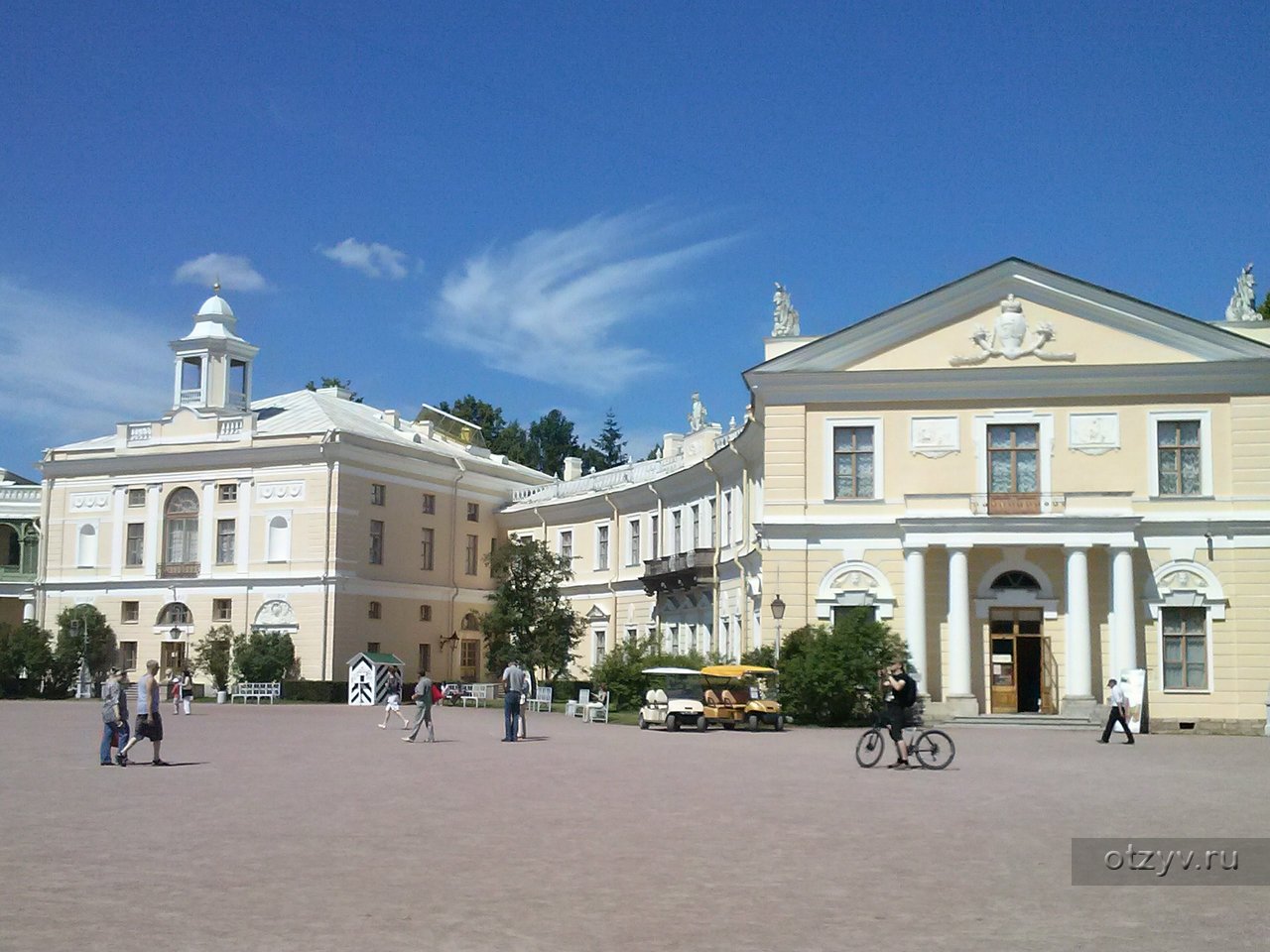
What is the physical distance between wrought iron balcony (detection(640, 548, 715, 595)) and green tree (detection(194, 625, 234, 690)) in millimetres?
16325

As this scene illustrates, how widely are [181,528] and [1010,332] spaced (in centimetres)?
3578

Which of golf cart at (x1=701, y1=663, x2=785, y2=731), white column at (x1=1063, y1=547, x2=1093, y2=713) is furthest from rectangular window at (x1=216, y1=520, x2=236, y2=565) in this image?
white column at (x1=1063, y1=547, x2=1093, y2=713)

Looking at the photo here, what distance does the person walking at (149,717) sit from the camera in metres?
21.0

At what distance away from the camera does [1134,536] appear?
117 feet

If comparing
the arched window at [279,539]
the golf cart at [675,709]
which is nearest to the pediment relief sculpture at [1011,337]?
the golf cart at [675,709]

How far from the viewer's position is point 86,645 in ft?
187

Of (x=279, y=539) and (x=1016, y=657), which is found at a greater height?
(x=279, y=539)

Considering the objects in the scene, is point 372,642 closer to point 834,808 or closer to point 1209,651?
point 1209,651

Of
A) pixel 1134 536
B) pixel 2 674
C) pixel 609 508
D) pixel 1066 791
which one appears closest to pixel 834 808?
pixel 1066 791

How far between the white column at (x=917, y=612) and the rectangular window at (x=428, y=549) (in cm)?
2796

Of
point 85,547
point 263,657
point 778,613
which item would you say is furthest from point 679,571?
point 85,547

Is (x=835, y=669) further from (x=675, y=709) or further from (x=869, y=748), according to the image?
(x=869, y=748)

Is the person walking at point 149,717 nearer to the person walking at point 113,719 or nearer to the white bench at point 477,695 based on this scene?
the person walking at point 113,719

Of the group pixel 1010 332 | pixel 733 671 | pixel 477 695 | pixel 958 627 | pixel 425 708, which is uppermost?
pixel 1010 332
